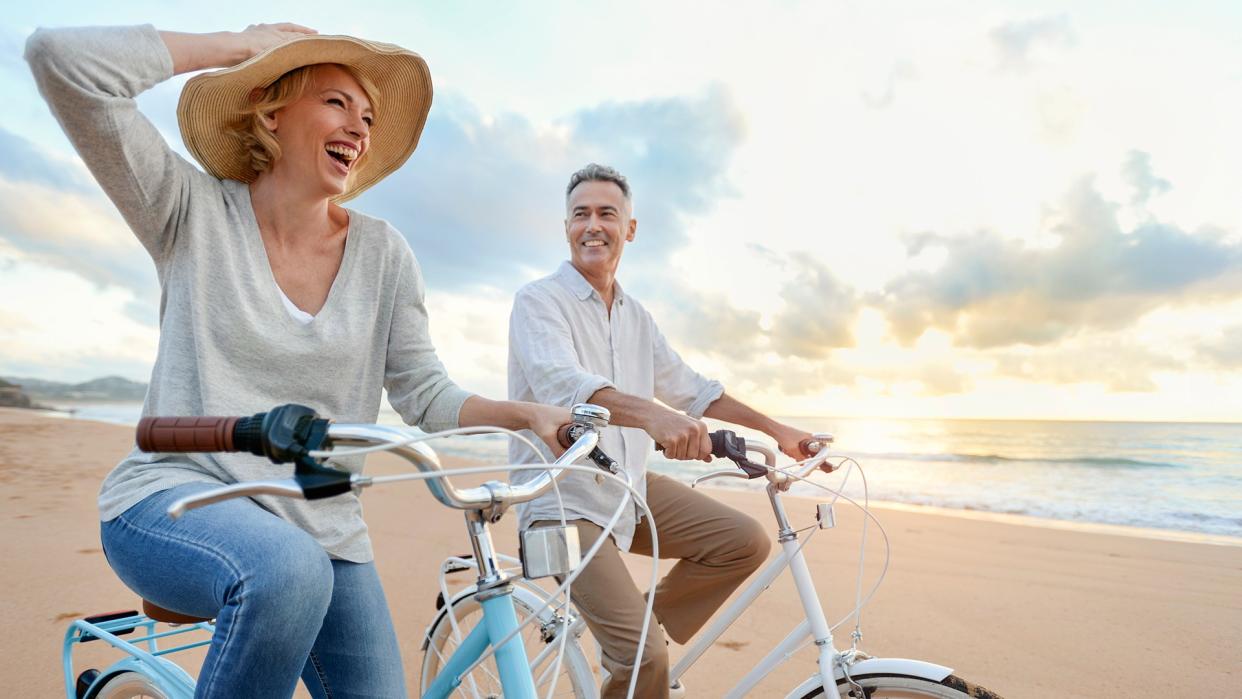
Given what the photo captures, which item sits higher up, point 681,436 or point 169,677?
point 681,436

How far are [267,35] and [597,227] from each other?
1.37 meters

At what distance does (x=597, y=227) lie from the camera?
286 centimetres

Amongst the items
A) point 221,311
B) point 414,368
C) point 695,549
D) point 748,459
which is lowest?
point 695,549

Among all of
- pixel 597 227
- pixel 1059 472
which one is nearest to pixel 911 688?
pixel 597 227

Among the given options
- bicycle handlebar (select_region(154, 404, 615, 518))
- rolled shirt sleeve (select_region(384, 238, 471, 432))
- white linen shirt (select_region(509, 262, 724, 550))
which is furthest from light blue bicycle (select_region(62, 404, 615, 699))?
white linen shirt (select_region(509, 262, 724, 550))

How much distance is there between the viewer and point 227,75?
5.67 ft

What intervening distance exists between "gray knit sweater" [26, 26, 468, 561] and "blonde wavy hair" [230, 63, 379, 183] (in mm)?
117

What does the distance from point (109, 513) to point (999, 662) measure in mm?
3908

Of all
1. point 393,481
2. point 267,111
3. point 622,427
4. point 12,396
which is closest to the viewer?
point 393,481

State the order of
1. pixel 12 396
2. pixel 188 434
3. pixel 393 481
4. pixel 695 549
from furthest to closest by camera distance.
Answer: pixel 12 396
pixel 695 549
pixel 188 434
pixel 393 481

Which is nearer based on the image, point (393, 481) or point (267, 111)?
point (393, 481)

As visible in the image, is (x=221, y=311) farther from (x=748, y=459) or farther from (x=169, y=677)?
(x=748, y=459)

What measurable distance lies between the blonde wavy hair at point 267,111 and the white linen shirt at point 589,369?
32.0 inches

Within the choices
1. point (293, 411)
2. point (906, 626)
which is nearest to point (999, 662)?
point (906, 626)
